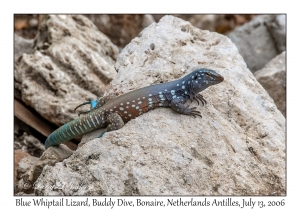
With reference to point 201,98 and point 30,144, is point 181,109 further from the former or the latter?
point 30,144

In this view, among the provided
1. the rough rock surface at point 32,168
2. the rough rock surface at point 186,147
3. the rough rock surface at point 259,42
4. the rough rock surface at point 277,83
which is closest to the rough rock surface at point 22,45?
the rough rock surface at point 186,147

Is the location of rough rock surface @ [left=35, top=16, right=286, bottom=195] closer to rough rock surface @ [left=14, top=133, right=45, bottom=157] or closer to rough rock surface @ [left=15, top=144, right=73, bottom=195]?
rough rock surface @ [left=15, top=144, right=73, bottom=195]

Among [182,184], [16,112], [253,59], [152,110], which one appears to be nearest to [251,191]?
[182,184]

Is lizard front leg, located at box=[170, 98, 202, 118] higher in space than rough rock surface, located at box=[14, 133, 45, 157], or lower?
higher

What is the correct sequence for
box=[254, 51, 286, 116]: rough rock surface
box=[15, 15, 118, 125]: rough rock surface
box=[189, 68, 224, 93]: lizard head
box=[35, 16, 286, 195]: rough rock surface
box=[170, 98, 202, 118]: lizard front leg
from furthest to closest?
1. box=[254, 51, 286, 116]: rough rock surface
2. box=[15, 15, 118, 125]: rough rock surface
3. box=[189, 68, 224, 93]: lizard head
4. box=[170, 98, 202, 118]: lizard front leg
5. box=[35, 16, 286, 195]: rough rock surface

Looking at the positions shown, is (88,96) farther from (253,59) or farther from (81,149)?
(253,59)

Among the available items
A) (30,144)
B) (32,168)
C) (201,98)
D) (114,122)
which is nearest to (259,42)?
(201,98)

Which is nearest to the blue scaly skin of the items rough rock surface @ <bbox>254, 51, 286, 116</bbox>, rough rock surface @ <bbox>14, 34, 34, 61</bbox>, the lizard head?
the lizard head

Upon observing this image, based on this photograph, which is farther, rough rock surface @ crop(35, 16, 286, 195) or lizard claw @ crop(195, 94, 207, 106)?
lizard claw @ crop(195, 94, 207, 106)
